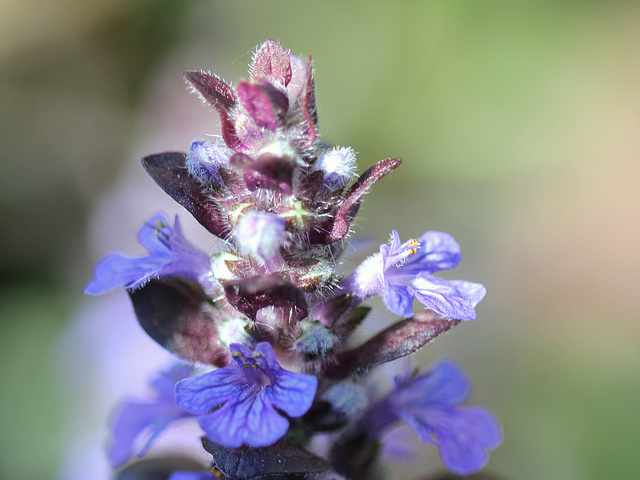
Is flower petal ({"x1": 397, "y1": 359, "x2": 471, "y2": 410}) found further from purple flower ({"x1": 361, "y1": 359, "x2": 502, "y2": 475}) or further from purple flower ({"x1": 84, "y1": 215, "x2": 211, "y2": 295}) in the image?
purple flower ({"x1": 84, "y1": 215, "x2": 211, "y2": 295})

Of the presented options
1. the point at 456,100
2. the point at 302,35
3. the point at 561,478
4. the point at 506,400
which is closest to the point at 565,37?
the point at 456,100

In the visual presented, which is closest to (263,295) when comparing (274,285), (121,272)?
(274,285)

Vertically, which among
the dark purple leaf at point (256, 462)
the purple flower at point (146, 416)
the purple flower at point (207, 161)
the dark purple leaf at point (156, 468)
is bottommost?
the dark purple leaf at point (156, 468)

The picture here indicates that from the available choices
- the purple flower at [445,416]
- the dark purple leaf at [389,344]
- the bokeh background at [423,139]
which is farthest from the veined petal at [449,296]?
the bokeh background at [423,139]

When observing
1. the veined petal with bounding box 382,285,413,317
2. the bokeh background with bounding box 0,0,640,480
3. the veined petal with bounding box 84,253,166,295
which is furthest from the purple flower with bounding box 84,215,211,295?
the bokeh background with bounding box 0,0,640,480

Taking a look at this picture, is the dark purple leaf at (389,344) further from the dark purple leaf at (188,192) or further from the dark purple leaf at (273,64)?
the dark purple leaf at (273,64)

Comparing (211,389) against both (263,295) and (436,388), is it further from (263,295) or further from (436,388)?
(436,388)

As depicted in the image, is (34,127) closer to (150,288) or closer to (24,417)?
(24,417)
